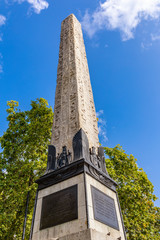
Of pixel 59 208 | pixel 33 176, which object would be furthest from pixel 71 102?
pixel 33 176

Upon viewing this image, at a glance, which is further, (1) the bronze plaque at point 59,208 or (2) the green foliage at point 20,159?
(2) the green foliage at point 20,159

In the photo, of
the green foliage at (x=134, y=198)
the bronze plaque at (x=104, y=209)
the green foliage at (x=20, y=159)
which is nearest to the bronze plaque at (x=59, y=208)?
the bronze plaque at (x=104, y=209)

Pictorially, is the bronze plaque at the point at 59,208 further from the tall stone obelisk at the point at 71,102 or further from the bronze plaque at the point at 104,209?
the tall stone obelisk at the point at 71,102

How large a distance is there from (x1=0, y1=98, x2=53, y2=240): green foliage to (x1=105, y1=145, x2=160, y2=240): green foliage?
5.31 m

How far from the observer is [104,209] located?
16.4 feet

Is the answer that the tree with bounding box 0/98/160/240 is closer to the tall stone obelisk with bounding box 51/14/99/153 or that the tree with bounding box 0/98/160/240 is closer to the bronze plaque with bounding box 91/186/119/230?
the tall stone obelisk with bounding box 51/14/99/153

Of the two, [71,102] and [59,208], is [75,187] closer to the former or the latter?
[59,208]

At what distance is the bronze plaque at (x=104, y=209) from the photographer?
4.65 meters

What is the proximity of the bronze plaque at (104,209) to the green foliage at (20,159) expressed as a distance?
7469 millimetres

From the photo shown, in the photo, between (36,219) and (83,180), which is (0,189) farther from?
(83,180)

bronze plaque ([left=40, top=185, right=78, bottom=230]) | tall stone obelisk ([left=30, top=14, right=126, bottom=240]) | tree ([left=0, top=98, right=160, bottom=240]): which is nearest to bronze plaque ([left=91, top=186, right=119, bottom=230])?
tall stone obelisk ([left=30, top=14, right=126, bottom=240])

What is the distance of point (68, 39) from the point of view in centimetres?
1112

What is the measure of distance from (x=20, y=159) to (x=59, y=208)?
9314 millimetres

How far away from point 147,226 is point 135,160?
4839mm
